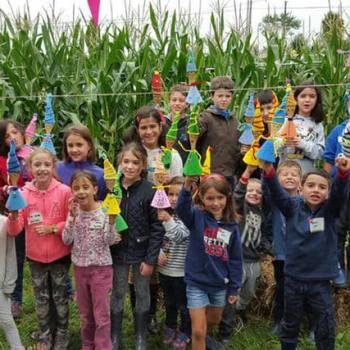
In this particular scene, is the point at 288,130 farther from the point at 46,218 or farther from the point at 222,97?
the point at 46,218

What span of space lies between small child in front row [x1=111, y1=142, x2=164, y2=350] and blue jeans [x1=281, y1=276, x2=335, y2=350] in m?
0.79

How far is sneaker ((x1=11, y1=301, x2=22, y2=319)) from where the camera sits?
12.3 ft

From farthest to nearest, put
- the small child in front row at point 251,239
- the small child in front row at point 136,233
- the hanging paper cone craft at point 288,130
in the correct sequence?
the small child in front row at point 251,239 → the small child in front row at point 136,233 → the hanging paper cone craft at point 288,130

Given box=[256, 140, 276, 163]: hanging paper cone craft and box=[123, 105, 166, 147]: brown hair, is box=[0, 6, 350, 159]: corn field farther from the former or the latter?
box=[256, 140, 276, 163]: hanging paper cone craft

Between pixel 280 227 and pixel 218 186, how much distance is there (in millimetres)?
636

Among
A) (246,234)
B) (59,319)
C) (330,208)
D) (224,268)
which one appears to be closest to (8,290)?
(59,319)

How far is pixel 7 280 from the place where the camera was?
3152mm

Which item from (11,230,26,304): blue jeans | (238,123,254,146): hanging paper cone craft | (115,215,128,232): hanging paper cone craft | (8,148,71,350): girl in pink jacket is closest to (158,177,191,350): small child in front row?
(115,215,128,232): hanging paper cone craft

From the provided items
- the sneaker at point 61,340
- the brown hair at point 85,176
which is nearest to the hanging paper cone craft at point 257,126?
the brown hair at point 85,176

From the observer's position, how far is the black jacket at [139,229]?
10.5ft

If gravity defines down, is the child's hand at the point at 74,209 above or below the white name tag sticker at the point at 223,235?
above

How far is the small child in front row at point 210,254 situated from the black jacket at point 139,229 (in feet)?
0.75

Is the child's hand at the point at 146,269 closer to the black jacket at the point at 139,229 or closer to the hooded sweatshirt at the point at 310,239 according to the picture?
the black jacket at the point at 139,229

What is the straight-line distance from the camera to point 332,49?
5.10m
